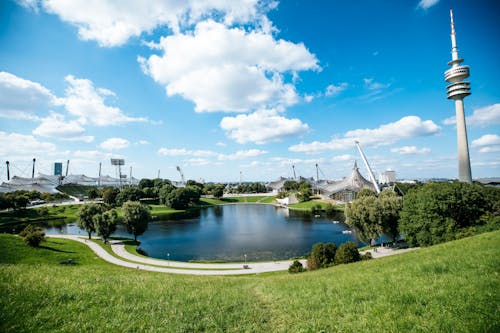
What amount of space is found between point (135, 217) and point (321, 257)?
39.7m

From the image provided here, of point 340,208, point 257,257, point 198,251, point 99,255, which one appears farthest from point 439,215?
point 340,208

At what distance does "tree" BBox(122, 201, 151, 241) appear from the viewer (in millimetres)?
51594

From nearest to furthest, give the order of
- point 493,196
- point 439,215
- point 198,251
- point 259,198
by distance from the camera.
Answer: point 439,215
point 493,196
point 198,251
point 259,198

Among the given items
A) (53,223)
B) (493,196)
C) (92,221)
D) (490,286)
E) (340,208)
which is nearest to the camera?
(490,286)

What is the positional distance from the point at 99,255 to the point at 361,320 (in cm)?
4413

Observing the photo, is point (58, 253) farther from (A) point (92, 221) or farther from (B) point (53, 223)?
(B) point (53, 223)

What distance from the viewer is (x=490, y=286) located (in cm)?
787

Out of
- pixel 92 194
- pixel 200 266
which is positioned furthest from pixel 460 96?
pixel 92 194

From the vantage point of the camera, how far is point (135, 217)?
169ft

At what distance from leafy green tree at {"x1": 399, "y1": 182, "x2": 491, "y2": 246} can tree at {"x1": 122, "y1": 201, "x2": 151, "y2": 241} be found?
1955 inches

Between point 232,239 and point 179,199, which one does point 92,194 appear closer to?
point 179,199

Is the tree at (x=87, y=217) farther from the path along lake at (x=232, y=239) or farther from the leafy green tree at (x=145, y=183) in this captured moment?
the leafy green tree at (x=145, y=183)

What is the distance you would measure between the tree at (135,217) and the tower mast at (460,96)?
9626 centimetres

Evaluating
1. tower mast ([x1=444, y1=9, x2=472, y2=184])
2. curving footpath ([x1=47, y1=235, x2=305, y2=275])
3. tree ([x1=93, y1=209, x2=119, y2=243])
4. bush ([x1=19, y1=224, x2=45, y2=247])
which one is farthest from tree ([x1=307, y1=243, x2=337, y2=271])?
tower mast ([x1=444, y1=9, x2=472, y2=184])
